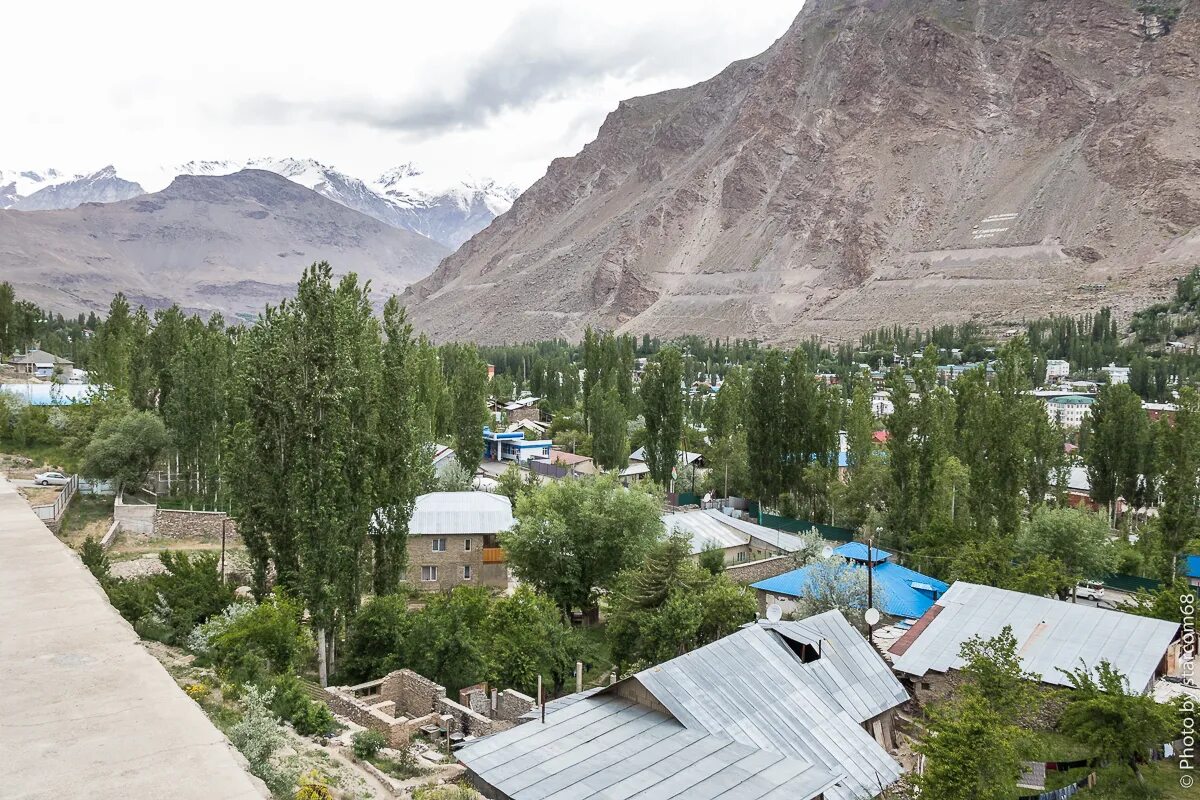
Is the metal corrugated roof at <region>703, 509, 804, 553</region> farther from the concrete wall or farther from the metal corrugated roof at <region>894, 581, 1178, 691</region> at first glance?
the concrete wall

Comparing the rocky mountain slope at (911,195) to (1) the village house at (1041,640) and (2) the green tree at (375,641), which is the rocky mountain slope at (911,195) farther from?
(2) the green tree at (375,641)

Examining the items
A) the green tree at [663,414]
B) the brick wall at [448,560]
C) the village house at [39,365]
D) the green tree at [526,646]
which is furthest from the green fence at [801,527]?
the village house at [39,365]

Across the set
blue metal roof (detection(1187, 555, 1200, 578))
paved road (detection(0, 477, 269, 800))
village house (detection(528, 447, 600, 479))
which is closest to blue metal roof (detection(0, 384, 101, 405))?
village house (detection(528, 447, 600, 479))

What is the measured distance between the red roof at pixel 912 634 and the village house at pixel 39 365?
4895cm

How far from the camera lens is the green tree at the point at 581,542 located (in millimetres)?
23047

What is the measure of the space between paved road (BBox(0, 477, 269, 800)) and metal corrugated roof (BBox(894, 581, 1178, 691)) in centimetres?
1540

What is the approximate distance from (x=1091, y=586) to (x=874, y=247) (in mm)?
127467

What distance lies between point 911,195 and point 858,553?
14105 centimetres

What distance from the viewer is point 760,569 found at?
88.6ft

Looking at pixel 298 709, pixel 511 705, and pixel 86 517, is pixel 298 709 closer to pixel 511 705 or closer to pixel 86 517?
pixel 511 705

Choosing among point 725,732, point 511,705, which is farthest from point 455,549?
point 725,732

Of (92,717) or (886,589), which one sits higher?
(92,717)

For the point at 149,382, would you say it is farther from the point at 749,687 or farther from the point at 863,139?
the point at 863,139

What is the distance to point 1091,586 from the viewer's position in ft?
90.1
